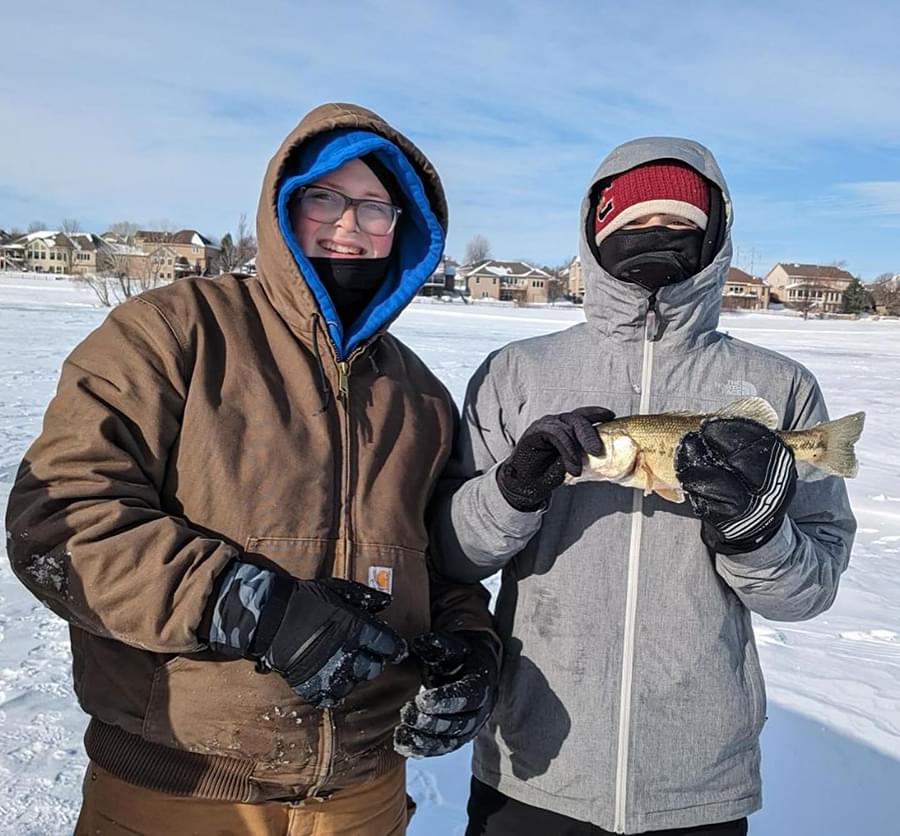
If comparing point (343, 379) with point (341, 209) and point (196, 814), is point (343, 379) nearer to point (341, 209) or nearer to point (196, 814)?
point (341, 209)

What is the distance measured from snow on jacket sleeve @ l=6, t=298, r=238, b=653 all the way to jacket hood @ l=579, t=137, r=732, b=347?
1.45 m

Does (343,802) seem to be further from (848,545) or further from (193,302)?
(848,545)

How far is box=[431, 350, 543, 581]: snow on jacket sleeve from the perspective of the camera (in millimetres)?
2523

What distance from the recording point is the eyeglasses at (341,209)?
2629mm

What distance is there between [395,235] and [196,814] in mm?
1970

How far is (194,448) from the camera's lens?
2252mm

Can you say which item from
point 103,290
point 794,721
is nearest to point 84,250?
point 103,290

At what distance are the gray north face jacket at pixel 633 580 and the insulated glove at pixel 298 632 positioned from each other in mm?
580

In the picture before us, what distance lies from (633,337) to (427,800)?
8.77ft

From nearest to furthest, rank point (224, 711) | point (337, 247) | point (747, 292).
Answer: point (224, 711) < point (337, 247) < point (747, 292)

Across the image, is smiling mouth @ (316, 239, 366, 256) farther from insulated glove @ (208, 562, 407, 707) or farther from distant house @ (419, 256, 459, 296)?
distant house @ (419, 256, 459, 296)

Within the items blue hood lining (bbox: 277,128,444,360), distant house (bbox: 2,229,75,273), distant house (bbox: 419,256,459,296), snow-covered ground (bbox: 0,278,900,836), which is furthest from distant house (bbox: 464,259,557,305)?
blue hood lining (bbox: 277,128,444,360)

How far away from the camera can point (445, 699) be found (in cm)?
239

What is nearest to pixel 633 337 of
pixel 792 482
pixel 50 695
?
pixel 792 482
